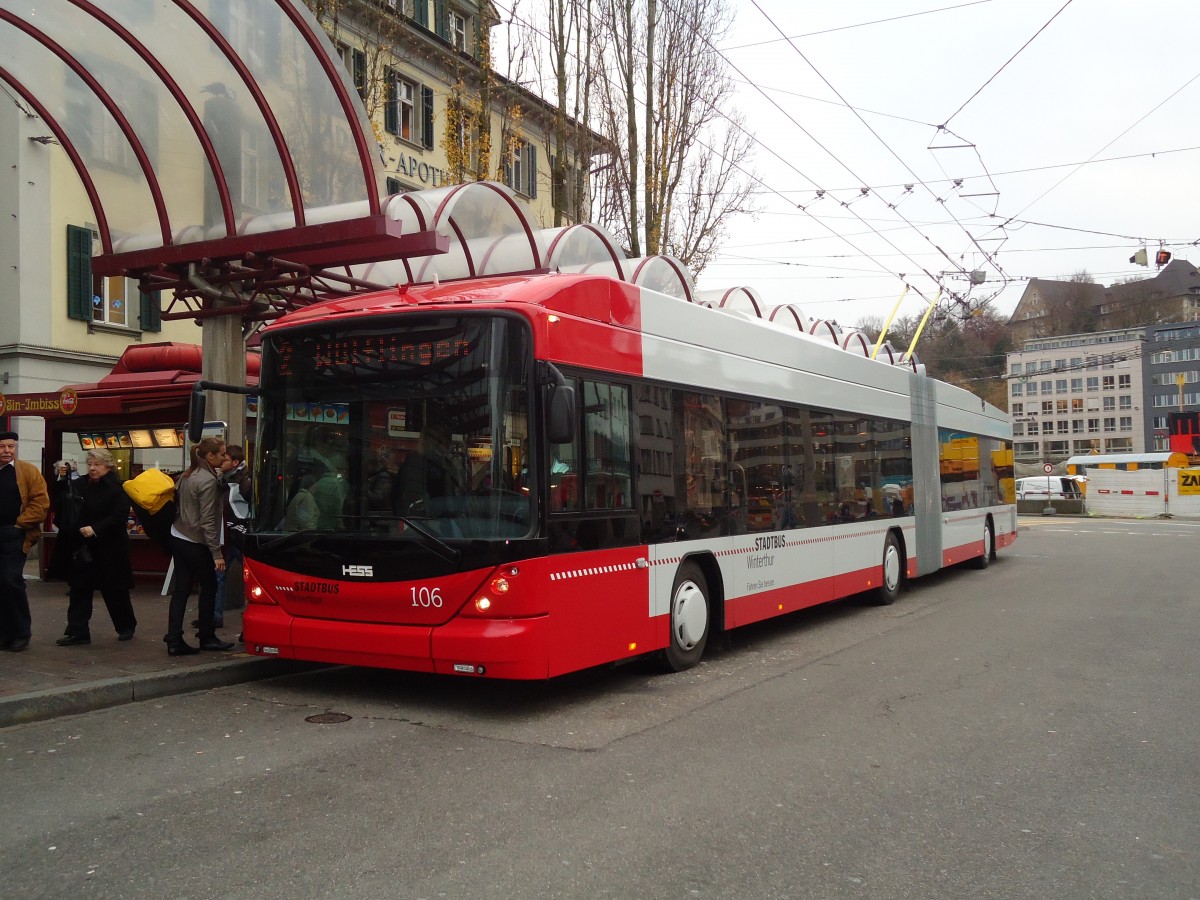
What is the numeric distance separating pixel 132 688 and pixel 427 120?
22.3 meters

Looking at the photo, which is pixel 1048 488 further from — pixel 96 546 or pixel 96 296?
pixel 96 546

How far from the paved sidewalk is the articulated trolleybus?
632 mm

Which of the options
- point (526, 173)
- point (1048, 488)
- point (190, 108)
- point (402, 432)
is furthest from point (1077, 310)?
point (402, 432)

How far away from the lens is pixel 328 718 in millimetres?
6934

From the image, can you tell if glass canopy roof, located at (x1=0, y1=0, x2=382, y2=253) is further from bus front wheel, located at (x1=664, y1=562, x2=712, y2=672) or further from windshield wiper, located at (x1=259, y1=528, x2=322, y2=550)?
bus front wheel, located at (x1=664, y1=562, x2=712, y2=672)

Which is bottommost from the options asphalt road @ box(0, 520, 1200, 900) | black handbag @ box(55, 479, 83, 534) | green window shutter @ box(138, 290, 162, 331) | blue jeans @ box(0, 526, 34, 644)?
asphalt road @ box(0, 520, 1200, 900)

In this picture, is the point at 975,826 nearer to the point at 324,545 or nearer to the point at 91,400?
the point at 324,545

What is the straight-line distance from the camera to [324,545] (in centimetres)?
723

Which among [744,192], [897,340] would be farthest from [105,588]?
[897,340]

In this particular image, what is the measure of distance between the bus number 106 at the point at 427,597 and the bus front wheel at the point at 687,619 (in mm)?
2213

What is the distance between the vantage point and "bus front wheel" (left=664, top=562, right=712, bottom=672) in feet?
27.8

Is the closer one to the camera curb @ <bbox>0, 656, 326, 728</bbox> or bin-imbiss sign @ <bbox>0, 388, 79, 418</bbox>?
curb @ <bbox>0, 656, 326, 728</bbox>

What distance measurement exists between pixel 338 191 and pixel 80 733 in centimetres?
670

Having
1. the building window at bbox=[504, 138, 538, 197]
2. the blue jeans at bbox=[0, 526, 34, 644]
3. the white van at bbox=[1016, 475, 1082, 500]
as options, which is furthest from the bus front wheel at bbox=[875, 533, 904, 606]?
the white van at bbox=[1016, 475, 1082, 500]
